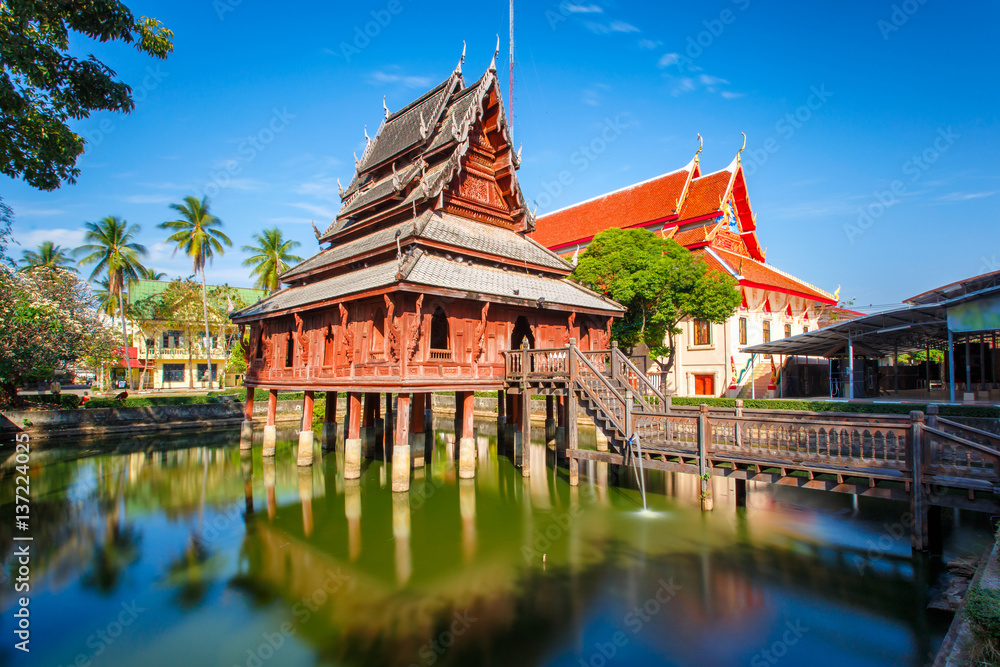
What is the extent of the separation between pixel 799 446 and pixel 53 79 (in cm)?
1479

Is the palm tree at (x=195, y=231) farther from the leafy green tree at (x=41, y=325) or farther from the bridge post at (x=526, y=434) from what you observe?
the bridge post at (x=526, y=434)

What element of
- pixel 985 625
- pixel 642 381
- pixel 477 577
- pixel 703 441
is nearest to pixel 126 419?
pixel 477 577

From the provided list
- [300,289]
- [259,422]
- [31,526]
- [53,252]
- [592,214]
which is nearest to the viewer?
[31,526]

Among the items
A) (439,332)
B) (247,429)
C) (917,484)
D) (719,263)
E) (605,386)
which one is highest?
(719,263)

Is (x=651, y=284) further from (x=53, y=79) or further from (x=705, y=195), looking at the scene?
(x=53, y=79)

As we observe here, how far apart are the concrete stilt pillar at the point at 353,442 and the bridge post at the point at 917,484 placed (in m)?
12.7

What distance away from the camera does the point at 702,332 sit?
1094 inches

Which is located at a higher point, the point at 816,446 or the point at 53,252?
the point at 53,252

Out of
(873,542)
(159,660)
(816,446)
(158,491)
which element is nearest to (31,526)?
(158,491)

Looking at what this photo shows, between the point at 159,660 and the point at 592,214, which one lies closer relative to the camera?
the point at 159,660

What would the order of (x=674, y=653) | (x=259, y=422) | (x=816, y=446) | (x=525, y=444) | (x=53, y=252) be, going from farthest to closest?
(x=53, y=252) < (x=259, y=422) < (x=525, y=444) < (x=816, y=446) < (x=674, y=653)

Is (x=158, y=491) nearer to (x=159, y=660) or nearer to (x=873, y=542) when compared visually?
(x=159, y=660)

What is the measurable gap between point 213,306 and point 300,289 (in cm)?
2930

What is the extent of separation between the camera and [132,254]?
3844 centimetres
